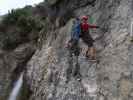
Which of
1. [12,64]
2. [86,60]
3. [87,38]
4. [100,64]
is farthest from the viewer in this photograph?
[12,64]

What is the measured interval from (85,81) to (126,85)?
2229 millimetres

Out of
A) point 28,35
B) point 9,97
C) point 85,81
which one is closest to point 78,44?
point 85,81

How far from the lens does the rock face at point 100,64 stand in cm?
1174

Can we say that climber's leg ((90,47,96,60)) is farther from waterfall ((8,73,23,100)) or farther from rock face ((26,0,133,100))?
waterfall ((8,73,23,100))

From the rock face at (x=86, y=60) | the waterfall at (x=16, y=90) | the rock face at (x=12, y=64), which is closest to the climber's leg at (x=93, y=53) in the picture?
the rock face at (x=86, y=60)

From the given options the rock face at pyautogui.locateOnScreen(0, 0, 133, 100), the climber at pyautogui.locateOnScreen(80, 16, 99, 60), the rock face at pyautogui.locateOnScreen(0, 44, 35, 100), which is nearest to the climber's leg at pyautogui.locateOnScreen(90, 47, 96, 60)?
the climber at pyautogui.locateOnScreen(80, 16, 99, 60)

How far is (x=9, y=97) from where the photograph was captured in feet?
73.7

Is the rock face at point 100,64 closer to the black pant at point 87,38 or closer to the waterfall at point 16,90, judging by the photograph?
the black pant at point 87,38

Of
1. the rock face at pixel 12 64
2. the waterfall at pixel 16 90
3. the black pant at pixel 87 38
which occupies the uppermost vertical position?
the black pant at pixel 87 38

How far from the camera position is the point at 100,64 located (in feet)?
42.1

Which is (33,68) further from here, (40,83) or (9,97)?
(9,97)

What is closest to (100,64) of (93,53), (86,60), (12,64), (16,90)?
(93,53)

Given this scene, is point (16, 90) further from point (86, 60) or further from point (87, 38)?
point (87, 38)

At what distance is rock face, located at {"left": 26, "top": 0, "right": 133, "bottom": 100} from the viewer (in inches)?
462
